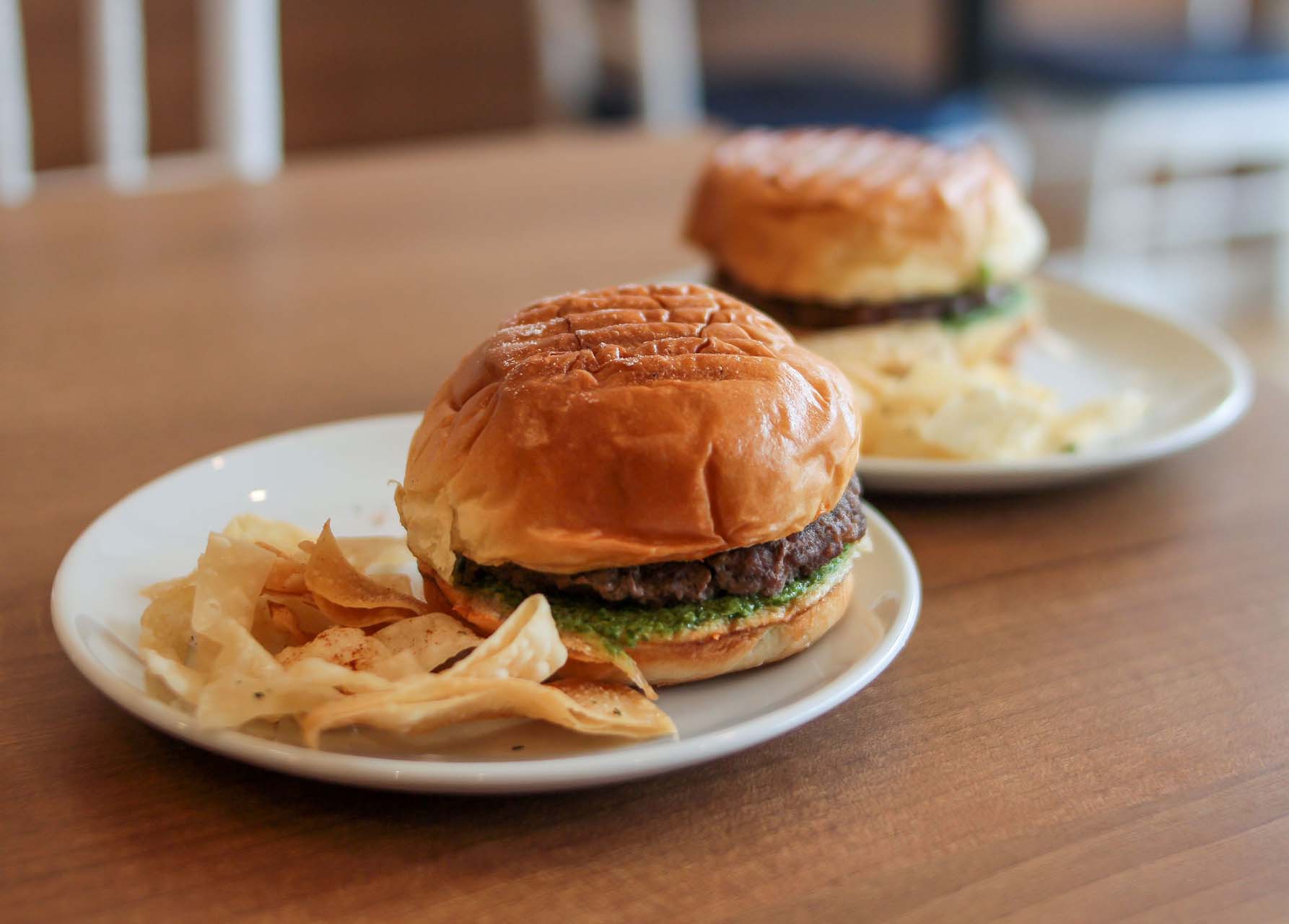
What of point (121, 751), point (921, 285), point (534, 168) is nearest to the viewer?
point (121, 751)

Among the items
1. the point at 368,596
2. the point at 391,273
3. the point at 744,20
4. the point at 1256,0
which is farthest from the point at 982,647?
the point at 1256,0

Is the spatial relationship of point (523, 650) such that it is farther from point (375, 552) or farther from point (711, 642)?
point (375, 552)

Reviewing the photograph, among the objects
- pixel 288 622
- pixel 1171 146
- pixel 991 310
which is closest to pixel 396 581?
pixel 288 622

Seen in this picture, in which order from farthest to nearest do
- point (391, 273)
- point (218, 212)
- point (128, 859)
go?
point (218, 212), point (391, 273), point (128, 859)

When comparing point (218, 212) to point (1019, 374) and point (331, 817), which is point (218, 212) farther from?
point (331, 817)

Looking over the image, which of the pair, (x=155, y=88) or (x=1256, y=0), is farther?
(x=1256, y=0)

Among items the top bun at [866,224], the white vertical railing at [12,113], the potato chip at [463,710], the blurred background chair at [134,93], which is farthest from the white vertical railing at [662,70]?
the potato chip at [463,710]

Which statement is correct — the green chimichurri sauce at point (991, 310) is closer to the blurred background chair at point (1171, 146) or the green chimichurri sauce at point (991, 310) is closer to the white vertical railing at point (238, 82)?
the white vertical railing at point (238, 82)
